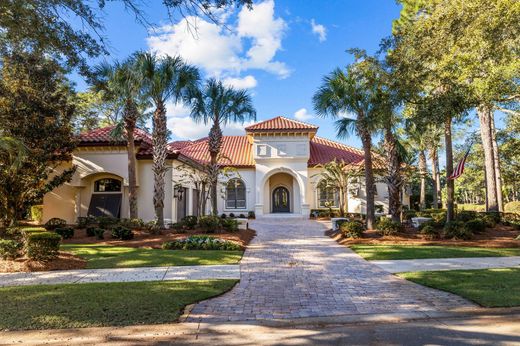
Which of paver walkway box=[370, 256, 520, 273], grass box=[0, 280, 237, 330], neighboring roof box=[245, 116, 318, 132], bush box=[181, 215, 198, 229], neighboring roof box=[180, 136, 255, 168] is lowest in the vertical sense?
paver walkway box=[370, 256, 520, 273]

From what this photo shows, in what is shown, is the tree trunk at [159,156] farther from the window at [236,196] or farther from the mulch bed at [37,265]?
the window at [236,196]

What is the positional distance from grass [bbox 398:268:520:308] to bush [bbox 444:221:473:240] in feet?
19.3

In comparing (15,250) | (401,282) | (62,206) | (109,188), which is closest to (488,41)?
(401,282)

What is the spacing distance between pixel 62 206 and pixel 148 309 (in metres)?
17.0

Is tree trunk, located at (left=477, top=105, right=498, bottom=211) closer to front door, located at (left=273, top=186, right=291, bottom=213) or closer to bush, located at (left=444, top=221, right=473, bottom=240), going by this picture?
bush, located at (left=444, top=221, right=473, bottom=240)

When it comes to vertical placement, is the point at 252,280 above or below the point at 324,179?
below

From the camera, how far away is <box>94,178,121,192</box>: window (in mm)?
19766

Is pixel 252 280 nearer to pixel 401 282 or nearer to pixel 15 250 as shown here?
pixel 401 282

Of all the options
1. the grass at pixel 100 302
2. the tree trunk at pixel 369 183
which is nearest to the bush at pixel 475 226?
the tree trunk at pixel 369 183

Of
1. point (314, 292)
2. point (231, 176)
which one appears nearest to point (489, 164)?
point (231, 176)

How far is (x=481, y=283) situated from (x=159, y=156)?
13569 millimetres

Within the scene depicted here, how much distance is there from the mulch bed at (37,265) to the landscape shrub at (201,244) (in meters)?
3.34

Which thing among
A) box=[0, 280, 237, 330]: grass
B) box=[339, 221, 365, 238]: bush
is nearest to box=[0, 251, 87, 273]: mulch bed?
box=[0, 280, 237, 330]: grass

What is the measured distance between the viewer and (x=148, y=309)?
18.3 ft
